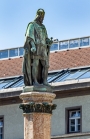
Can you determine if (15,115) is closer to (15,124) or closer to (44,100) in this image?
(15,124)

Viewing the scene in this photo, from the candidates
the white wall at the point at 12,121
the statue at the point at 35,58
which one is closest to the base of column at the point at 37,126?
the statue at the point at 35,58

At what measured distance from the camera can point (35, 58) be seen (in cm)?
3722

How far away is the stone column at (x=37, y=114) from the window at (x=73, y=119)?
109 ft

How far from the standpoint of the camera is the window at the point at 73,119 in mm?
70375

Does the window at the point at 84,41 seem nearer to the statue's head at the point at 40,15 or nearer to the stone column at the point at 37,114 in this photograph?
the statue's head at the point at 40,15

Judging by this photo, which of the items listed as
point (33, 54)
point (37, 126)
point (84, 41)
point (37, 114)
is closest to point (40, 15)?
point (33, 54)

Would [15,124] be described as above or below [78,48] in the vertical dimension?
below

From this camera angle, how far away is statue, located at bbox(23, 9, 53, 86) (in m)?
37.2

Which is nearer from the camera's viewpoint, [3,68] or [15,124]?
[15,124]

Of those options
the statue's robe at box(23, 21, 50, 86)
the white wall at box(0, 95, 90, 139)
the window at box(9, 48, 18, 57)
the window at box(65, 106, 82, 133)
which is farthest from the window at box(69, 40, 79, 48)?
the statue's robe at box(23, 21, 50, 86)

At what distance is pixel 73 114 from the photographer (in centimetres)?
7112

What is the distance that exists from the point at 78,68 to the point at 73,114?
4271mm

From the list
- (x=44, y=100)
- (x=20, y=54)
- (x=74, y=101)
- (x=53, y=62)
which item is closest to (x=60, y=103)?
(x=74, y=101)

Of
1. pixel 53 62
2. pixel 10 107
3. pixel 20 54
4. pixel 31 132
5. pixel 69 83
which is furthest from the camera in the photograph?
pixel 20 54
